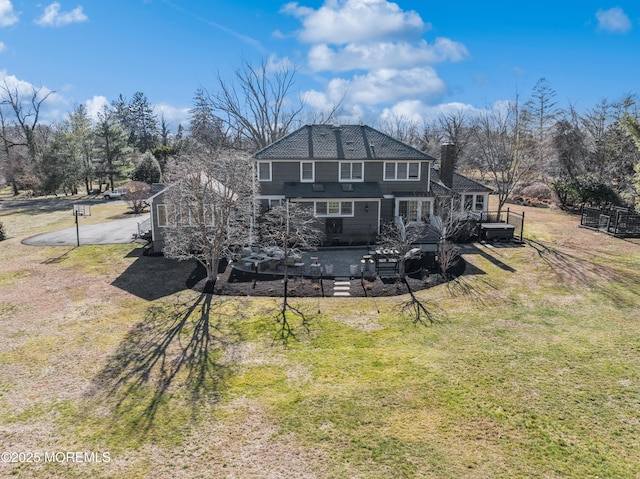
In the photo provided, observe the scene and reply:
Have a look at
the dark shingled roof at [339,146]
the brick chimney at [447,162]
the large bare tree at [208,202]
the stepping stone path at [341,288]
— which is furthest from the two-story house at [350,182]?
the stepping stone path at [341,288]

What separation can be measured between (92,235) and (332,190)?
18117 millimetres

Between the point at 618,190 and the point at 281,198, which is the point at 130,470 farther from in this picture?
the point at 618,190

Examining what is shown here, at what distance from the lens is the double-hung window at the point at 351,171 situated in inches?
1089

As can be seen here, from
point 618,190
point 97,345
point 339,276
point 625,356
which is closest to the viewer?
point 625,356

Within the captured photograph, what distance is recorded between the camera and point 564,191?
37.8 meters

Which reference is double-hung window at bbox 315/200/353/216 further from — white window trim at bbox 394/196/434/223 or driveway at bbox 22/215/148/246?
driveway at bbox 22/215/148/246

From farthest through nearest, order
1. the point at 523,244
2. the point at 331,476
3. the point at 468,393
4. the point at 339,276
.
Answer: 1. the point at 523,244
2. the point at 339,276
3. the point at 468,393
4. the point at 331,476

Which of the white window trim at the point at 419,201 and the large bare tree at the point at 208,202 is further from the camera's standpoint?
the white window trim at the point at 419,201

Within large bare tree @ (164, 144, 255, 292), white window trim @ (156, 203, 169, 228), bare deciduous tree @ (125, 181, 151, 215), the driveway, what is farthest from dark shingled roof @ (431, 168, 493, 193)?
bare deciduous tree @ (125, 181, 151, 215)

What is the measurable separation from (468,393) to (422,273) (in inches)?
394

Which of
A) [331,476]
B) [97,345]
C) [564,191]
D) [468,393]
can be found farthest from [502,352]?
Result: [564,191]

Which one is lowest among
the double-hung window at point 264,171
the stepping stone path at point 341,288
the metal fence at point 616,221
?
the stepping stone path at point 341,288

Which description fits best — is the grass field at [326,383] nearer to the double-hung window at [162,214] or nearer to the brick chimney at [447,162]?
the double-hung window at [162,214]

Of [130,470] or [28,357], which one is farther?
[28,357]
